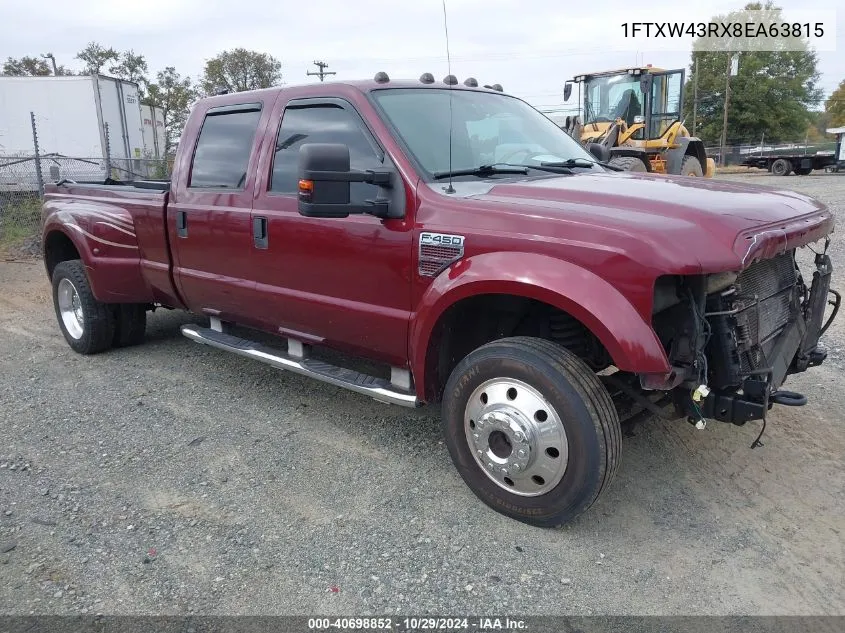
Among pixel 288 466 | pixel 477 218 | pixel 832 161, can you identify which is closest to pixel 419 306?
pixel 477 218

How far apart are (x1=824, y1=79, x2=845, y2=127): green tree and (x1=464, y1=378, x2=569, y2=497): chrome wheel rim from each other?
6859 cm

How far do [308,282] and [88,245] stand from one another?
95.7 inches

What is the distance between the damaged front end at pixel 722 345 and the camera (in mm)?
2654

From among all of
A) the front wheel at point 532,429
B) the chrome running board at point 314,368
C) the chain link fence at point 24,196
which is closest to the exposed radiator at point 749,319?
the front wheel at point 532,429

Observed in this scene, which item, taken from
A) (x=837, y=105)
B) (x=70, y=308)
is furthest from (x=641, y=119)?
(x=837, y=105)

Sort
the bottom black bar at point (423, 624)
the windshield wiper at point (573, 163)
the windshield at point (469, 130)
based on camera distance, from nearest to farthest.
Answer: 1. the bottom black bar at point (423, 624)
2. the windshield at point (469, 130)
3. the windshield wiper at point (573, 163)

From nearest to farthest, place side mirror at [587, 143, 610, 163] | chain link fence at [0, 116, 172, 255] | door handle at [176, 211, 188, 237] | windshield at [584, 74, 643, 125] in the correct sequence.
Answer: door handle at [176, 211, 188, 237]
side mirror at [587, 143, 610, 163]
chain link fence at [0, 116, 172, 255]
windshield at [584, 74, 643, 125]

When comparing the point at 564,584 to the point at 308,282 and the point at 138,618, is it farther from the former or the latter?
the point at 308,282

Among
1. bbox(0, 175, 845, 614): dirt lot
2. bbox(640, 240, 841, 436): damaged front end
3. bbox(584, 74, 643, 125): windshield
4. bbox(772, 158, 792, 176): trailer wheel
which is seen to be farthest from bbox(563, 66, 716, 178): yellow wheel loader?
bbox(772, 158, 792, 176): trailer wheel

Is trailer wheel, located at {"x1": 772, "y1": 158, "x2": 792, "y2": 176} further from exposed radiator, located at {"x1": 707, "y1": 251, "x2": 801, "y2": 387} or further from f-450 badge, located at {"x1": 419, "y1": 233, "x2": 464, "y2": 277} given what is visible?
f-450 badge, located at {"x1": 419, "y1": 233, "x2": 464, "y2": 277}

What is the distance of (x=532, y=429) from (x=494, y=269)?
697mm

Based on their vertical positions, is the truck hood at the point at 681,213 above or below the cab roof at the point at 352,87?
below

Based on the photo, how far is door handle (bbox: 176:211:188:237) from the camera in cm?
448

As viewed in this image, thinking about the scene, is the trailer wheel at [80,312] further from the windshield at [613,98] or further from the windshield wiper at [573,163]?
the windshield at [613,98]
